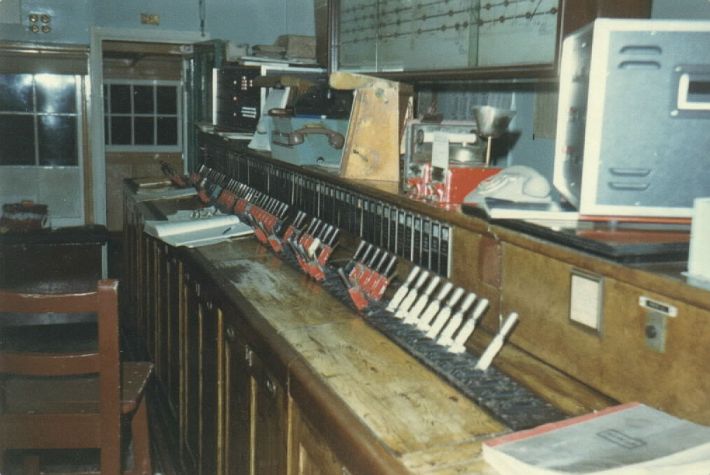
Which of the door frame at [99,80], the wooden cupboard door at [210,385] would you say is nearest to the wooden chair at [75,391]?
the wooden cupboard door at [210,385]

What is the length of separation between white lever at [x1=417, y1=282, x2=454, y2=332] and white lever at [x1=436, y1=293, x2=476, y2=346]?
10 cm

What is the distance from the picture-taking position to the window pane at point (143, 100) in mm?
9984

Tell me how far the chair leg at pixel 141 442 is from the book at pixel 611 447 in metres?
2.20

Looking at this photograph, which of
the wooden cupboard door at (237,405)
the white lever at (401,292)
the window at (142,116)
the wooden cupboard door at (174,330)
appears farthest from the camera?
the window at (142,116)

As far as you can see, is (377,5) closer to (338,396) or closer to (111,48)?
(338,396)

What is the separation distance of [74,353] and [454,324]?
1.10 metres

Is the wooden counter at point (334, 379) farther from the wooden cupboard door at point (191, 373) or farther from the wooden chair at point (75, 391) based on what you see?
the wooden chair at point (75, 391)

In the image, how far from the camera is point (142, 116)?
394 inches

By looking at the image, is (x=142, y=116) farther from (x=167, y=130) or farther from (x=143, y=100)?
(x=167, y=130)

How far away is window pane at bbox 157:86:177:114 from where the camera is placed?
33.0ft

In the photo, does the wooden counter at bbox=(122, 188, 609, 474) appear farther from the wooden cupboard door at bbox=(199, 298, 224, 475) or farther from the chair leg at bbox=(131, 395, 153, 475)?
the chair leg at bbox=(131, 395, 153, 475)

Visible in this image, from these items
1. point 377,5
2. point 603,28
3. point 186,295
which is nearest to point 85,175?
point 186,295

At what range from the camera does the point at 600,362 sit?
5.08ft

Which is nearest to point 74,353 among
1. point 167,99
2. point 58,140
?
point 58,140
